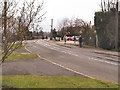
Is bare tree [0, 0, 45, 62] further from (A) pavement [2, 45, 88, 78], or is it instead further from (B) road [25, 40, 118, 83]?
(A) pavement [2, 45, 88, 78]

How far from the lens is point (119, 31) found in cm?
2245

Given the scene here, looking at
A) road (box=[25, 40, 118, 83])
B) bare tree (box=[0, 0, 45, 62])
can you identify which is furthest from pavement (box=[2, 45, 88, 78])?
bare tree (box=[0, 0, 45, 62])

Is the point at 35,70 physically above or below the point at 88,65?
above

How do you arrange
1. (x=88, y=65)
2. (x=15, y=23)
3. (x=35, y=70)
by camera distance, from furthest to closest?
(x=88, y=65) → (x=35, y=70) → (x=15, y=23)

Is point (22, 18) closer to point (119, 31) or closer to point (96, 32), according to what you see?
point (119, 31)

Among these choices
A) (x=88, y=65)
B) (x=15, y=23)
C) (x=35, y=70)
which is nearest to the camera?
(x=15, y=23)

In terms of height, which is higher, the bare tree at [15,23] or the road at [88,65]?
the bare tree at [15,23]

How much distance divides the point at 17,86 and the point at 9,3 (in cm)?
284

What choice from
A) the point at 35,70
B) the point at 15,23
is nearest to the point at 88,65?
the point at 35,70

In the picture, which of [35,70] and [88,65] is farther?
[88,65]

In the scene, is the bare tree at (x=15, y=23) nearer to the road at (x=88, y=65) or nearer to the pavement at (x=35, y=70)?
the road at (x=88, y=65)

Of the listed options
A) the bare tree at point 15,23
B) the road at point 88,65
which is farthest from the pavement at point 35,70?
the bare tree at point 15,23

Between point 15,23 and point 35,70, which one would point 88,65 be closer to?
point 35,70

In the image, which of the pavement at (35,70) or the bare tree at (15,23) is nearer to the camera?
the bare tree at (15,23)
